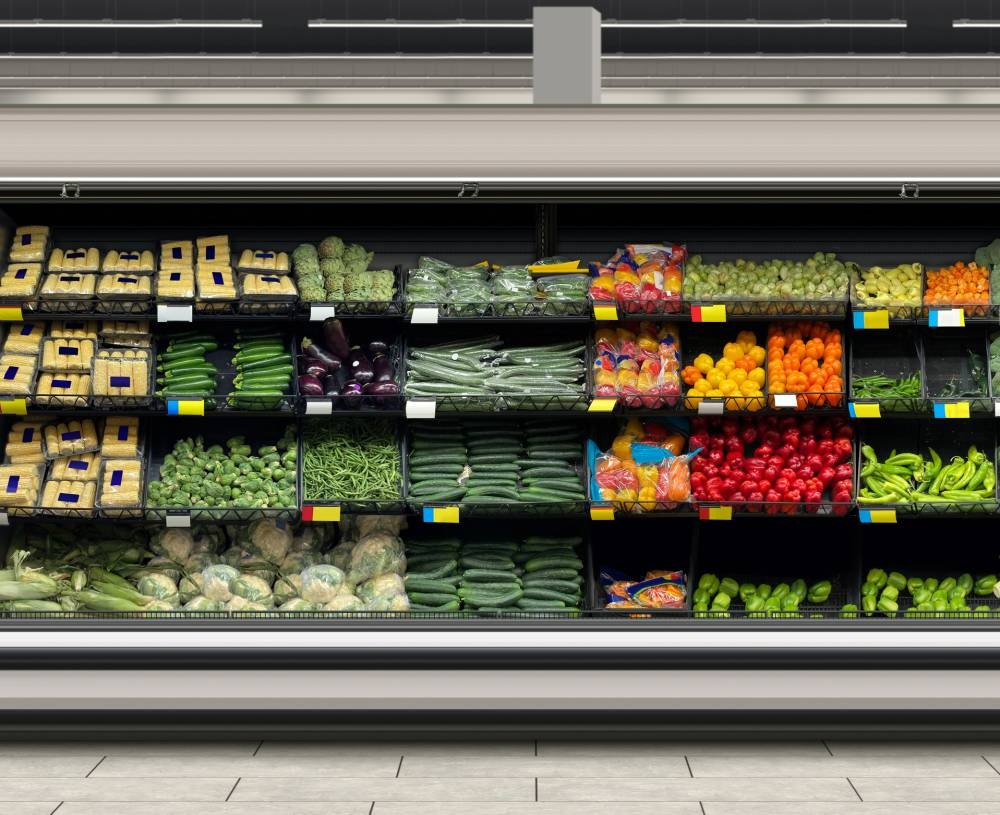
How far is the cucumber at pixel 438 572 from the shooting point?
440 cm

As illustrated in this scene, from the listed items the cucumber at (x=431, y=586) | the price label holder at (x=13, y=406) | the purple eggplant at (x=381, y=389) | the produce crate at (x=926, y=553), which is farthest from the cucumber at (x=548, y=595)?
the price label holder at (x=13, y=406)

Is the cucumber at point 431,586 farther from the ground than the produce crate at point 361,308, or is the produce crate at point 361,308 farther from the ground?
the produce crate at point 361,308

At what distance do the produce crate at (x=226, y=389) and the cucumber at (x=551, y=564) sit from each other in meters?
1.12

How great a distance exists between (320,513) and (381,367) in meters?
0.66

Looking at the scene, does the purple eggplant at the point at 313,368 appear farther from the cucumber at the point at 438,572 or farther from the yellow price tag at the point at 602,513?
the yellow price tag at the point at 602,513

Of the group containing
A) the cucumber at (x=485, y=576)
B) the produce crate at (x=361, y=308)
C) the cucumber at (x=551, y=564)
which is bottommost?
the cucumber at (x=485, y=576)

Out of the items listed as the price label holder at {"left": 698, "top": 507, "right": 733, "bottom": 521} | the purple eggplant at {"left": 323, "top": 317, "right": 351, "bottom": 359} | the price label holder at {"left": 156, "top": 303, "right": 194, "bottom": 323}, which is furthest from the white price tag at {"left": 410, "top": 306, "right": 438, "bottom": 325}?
the price label holder at {"left": 698, "top": 507, "right": 733, "bottom": 521}

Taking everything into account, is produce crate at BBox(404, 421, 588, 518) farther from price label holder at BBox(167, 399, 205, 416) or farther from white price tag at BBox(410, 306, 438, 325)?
price label holder at BBox(167, 399, 205, 416)

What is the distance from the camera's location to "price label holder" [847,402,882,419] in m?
4.14

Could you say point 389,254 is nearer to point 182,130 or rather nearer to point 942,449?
point 182,130

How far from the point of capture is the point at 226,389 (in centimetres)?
456

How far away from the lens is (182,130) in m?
3.70

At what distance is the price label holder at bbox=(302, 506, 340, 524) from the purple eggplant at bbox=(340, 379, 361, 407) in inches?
16.9
